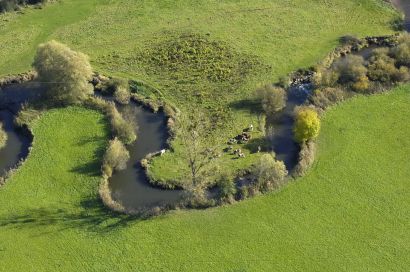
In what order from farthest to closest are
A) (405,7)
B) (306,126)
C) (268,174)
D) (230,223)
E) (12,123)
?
(405,7)
(12,123)
(306,126)
(268,174)
(230,223)

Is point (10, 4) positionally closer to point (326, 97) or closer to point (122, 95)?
point (122, 95)

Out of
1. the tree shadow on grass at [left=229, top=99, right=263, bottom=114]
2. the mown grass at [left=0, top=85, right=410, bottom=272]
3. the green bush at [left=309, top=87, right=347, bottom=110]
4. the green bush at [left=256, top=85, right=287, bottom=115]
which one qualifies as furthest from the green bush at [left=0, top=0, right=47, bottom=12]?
the green bush at [left=309, top=87, right=347, bottom=110]

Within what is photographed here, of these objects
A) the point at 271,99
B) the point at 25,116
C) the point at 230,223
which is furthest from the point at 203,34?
the point at 230,223

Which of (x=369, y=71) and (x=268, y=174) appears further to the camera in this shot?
(x=369, y=71)

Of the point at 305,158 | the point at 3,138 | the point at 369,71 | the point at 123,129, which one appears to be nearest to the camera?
the point at 305,158

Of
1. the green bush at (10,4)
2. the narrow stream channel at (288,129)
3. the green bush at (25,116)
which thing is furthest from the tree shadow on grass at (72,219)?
the green bush at (10,4)

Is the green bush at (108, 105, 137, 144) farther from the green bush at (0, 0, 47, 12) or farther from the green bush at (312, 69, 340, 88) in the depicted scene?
the green bush at (0, 0, 47, 12)

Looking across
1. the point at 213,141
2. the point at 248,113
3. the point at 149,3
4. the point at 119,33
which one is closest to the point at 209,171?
the point at 213,141

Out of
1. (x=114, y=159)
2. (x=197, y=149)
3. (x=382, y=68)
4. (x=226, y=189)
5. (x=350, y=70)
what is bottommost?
(x=226, y=189)
